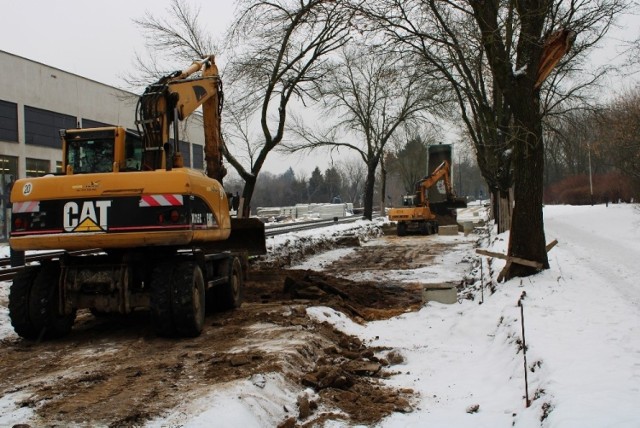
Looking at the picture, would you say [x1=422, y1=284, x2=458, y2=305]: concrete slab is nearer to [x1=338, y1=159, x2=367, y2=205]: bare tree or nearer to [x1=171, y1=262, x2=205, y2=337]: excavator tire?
[x1=171, y1=262, x2=205, y2=337]: excavator tire

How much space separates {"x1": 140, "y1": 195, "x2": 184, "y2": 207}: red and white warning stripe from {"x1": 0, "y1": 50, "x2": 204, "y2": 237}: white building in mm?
25416

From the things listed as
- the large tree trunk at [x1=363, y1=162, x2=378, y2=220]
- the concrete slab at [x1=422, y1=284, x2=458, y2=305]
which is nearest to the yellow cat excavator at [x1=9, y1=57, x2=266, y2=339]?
the concrete slab at [x1=422, y1=284, x2=458, y2=305]

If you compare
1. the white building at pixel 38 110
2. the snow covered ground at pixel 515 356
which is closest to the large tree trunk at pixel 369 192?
the white building at pixel 38 110

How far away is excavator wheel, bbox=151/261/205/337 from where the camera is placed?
24.0 feet

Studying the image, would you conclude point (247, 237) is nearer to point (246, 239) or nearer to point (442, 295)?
point (246, 239)

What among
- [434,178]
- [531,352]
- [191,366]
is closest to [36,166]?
[434,178]

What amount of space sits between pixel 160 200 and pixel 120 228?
603mm

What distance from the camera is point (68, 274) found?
765cm

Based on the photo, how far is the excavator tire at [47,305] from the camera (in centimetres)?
757

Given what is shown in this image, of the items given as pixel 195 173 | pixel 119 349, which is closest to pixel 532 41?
pixel 195 173

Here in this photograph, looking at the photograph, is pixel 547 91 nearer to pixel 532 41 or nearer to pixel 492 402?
pixel 532 41

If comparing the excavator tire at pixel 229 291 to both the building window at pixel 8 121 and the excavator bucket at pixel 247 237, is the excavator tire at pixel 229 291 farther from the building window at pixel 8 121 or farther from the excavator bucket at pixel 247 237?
the building window at pixel 8 121

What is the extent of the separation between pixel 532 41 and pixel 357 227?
21.1 metres

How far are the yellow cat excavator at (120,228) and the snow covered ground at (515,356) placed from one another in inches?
60.7
